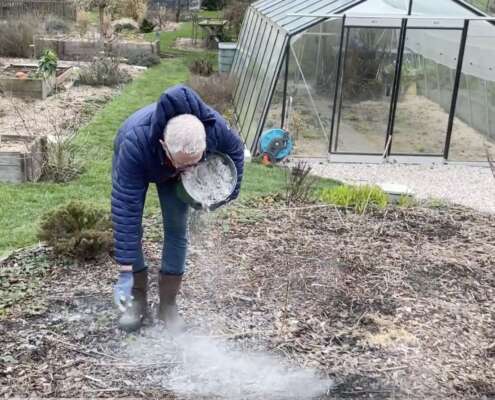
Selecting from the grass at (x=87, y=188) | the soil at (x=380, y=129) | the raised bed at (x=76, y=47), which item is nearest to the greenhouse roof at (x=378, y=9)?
the soil at (x=380, y=129)

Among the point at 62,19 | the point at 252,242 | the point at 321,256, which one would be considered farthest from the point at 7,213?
the point at 62,19

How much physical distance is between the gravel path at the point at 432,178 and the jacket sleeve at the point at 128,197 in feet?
14.9

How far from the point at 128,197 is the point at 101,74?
927 centimetres

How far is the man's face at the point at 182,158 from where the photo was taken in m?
2.73

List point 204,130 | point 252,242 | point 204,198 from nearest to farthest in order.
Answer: point 204,130, point 204,198, point 252,242

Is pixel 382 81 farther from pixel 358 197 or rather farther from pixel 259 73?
pixel 358 197

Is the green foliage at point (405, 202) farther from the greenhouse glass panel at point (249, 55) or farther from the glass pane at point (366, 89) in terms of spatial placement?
the greenhouse glass panel at point (249, 55)

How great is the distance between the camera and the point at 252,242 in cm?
484

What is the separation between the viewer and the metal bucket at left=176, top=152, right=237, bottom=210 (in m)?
3.02

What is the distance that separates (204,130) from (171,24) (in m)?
19.7

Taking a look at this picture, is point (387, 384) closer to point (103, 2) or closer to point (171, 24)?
point (103, 2)

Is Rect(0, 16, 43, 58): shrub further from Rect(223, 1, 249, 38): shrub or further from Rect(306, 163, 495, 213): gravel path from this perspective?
Rect(306, 163, 495, 213): gravel path

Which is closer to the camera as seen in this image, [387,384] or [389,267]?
[387,384]

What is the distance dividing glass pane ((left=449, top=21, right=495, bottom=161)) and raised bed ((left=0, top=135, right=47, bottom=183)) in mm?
5367
